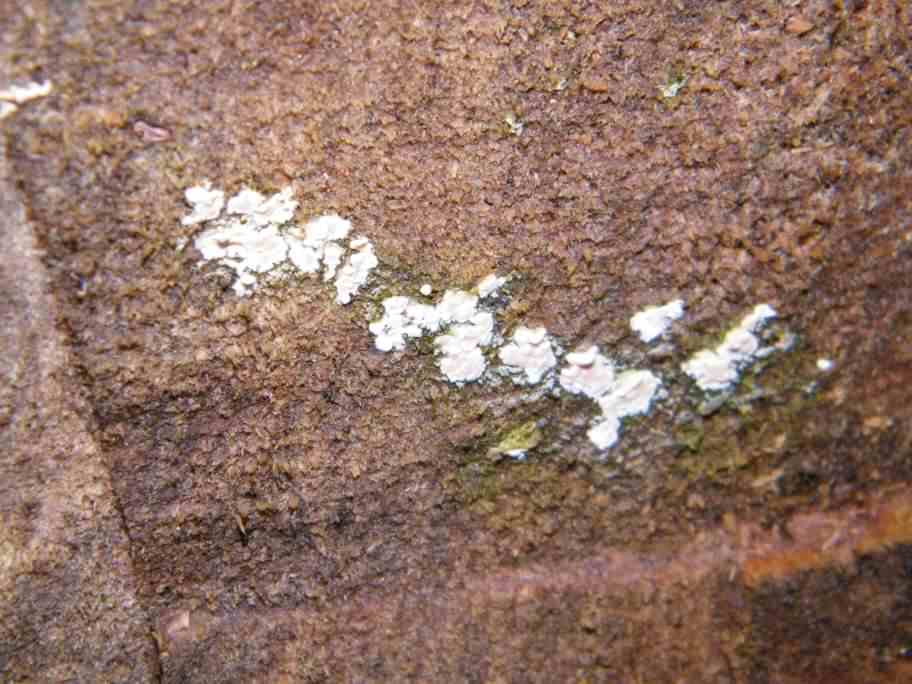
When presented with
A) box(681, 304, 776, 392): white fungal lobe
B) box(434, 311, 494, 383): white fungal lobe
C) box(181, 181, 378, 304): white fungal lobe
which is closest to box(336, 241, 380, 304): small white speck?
box(181, 181, 378, 304): white fungal lobe

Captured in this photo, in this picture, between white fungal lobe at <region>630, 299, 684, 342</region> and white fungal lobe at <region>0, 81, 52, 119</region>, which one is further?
white fungal lobe at <region>630, 299, 684, 342</region>

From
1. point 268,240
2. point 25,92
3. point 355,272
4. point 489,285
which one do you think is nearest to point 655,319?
point 489,285

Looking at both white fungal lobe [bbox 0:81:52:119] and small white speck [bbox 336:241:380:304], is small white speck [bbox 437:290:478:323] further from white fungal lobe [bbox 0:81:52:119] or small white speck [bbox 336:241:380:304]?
white fungal lobe [bbox 0:81:52:119]

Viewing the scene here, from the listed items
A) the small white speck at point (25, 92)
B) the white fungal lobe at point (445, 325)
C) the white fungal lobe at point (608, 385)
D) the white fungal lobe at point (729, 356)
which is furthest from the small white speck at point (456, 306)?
the small white speck at point (25, 92)

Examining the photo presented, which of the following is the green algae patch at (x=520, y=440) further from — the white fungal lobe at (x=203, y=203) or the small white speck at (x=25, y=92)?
the small white speck at (x=25, y=92)

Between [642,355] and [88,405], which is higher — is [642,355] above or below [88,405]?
above

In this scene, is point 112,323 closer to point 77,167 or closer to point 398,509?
point 77,167

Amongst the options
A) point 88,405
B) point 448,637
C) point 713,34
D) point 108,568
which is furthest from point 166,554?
point 713,34
